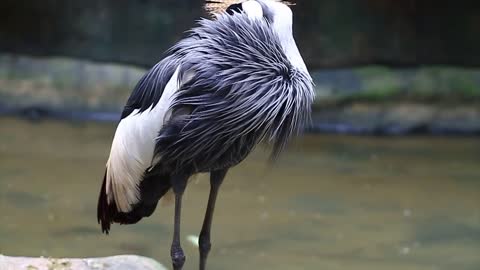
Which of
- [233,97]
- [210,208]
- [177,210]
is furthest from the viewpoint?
[210,208]

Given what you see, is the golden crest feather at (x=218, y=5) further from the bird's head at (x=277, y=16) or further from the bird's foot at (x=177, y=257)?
the bird's foot at (x=177, y=257)

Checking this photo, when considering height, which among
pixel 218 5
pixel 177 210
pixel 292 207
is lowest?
pixel 292 207

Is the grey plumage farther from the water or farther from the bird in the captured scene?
the water

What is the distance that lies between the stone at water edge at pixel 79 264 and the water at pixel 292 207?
28cm

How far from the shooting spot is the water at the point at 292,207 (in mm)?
3488

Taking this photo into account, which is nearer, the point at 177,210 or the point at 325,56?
the point at 177,210

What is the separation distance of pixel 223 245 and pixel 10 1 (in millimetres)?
3330

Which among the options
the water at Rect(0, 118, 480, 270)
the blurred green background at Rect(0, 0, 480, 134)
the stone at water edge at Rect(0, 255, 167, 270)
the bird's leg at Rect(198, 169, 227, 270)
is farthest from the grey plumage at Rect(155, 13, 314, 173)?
the blurred green background at Rect(0, 0, 480, 134)

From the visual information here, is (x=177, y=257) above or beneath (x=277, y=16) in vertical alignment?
beneath

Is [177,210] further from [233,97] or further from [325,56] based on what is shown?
[325,56]

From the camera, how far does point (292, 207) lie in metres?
4.09

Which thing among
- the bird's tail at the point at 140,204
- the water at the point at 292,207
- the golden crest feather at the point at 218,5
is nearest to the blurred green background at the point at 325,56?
the water at the point at 292,207

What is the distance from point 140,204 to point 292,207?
5.65 ft

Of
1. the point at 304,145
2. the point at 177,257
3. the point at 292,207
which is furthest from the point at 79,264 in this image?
the point at 304,145
